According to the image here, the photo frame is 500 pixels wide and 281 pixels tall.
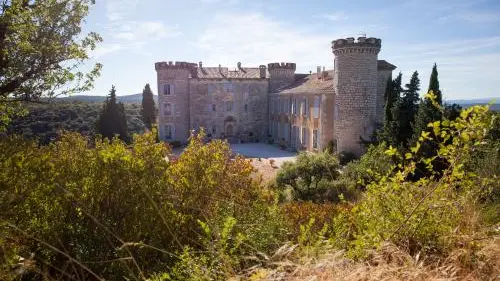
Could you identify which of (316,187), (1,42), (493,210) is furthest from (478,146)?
(316,187)

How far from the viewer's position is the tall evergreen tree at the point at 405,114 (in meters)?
22.0

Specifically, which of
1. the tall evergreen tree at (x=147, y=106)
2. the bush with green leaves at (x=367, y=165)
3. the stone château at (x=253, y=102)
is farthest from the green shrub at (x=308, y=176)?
the tall evergreen tree at (x=147, y=106)

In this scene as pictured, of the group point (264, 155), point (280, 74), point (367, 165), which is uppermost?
point (280, 74)

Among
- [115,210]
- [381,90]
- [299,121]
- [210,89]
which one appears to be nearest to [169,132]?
[210,89]

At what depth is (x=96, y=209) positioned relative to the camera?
5.43 m

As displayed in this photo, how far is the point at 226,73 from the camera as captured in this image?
1606 inches

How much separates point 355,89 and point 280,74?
48.0ft

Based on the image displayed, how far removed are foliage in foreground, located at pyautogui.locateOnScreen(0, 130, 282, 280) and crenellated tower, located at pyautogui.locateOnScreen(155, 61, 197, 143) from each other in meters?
Result: 33.0

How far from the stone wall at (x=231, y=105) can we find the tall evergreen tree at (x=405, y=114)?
20.1 metres

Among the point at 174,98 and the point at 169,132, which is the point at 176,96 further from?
the point at 169,132

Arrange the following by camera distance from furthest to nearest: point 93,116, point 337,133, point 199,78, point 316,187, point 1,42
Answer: point 93,116
point 199,78
point 337,133
point 316,187
point 1,42

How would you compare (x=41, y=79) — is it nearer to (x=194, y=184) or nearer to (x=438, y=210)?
(x=194, y=184)

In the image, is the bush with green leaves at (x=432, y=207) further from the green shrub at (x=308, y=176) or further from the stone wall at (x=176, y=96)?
the stone wall at (x=176, y=96)

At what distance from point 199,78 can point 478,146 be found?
120 feet
